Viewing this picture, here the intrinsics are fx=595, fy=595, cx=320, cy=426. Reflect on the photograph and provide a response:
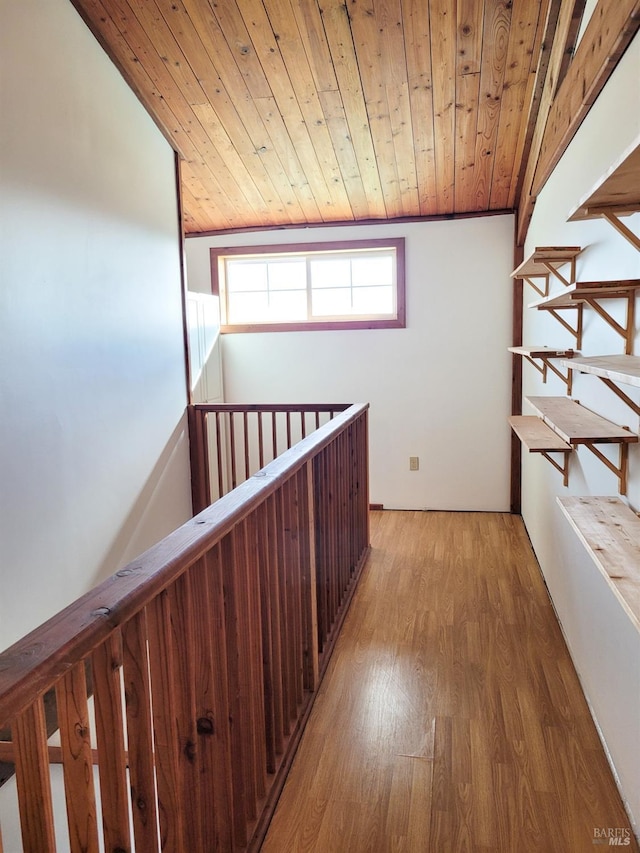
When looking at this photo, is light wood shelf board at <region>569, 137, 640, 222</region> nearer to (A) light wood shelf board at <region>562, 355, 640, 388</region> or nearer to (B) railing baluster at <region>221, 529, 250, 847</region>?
(A) light wood shelf board at <region>562, 355, 640, 388</region>

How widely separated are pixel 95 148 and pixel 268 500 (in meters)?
2.27

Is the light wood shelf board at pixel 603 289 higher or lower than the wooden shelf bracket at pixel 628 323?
higher

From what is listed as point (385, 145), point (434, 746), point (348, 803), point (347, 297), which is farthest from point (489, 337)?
point (348, 803)

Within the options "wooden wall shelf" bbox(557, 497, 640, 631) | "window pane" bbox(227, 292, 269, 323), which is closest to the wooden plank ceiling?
"window pane" bbox(227, 292, 269, 323)

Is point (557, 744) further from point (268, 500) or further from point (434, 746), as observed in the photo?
point (268, 500)

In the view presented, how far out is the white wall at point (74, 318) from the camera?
2.40m

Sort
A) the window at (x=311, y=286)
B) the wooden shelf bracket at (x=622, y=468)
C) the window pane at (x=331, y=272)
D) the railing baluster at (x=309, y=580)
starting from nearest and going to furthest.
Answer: the wooden shelf bracket at (x=622, y=468), the railing baluster at (x=309, y=580), the window at (x=311, y=286), the window pane at (x=331, y=272)

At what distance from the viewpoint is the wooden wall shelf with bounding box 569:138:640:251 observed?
1.17 metres

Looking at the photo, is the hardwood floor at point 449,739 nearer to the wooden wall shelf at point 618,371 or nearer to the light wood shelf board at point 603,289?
the wooden wall shelf at point 618,371

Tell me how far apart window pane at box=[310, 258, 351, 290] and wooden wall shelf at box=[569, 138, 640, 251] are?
334cm

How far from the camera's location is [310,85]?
318 cm

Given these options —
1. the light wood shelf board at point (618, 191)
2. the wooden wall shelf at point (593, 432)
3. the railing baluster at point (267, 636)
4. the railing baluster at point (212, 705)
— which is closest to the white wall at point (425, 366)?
the wooden wall shelf at point (593, 432)

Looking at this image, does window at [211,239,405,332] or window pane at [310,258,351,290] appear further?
window pane at [310,258,351,290]

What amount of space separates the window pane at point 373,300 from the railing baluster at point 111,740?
4194 mm
